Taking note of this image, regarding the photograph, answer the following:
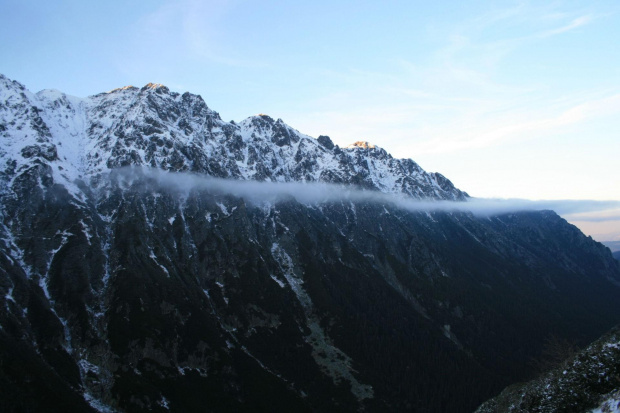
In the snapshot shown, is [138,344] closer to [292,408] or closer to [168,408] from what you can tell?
[168,408]

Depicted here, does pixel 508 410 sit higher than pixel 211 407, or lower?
higher

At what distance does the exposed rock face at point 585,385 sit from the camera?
52.4 metres

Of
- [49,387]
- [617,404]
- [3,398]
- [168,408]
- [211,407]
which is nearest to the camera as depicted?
→ [617,404]

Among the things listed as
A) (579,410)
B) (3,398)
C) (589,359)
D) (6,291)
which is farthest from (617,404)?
(6,291)

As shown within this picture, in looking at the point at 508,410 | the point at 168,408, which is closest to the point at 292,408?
the point at 168,408

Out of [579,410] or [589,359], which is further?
[589,359]

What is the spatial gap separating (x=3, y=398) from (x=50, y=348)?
146 feet

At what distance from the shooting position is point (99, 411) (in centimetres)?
15325

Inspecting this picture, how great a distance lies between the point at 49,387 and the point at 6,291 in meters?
69.7

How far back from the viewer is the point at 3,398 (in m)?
132

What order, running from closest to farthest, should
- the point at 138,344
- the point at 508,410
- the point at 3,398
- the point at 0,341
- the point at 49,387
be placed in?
the point at 508,410
the point at 3,398
the point at 49,387
the point at 0,341
the point at 138,344

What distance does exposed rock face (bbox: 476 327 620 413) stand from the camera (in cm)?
5241

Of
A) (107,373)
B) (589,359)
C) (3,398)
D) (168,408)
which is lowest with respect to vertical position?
(168,408)

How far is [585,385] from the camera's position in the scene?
5588cm
